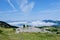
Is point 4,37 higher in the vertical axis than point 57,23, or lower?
lower

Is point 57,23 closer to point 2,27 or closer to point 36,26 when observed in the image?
point 36,26

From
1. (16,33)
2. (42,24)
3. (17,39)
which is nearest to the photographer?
(17,39)

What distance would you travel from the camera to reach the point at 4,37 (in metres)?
7.57

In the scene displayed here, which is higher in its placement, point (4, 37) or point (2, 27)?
point (2, 27)

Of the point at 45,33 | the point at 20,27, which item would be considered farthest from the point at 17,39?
the point at 45,33

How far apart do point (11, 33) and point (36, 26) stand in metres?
1.66

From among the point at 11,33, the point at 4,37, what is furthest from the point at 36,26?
the point at 4,37

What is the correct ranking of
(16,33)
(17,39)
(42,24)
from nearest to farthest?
(17,39) → (16,33) → (42,24)

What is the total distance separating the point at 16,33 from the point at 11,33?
0.33 metres

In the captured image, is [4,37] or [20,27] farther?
[20,27]

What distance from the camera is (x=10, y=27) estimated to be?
8711mm

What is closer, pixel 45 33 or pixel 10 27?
pixel 45 33

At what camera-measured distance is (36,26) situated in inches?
334

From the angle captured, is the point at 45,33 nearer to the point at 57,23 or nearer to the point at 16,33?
the point at 57,23
